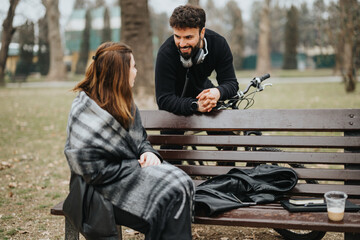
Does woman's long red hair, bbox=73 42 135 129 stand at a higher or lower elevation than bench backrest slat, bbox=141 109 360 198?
higher

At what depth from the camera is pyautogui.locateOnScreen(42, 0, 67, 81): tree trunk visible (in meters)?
28.8

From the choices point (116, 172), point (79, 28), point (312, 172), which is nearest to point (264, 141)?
point (312, 172)

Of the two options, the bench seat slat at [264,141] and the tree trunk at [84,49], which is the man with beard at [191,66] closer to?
the bench seat slat at [264,141]

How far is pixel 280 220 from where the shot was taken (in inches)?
101

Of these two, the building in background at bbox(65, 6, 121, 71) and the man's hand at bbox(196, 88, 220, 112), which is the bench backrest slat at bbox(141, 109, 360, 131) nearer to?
the man's hand at bbox(196, 88, 220, 112)

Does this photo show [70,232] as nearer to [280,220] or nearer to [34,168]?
[280,220]

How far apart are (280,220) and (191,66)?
64.5 inches

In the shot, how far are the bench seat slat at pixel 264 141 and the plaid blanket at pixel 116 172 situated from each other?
81cm

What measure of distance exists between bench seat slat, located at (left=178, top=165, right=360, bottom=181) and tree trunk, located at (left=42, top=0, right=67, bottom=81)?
27.0 meters

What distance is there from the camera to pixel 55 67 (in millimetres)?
30750

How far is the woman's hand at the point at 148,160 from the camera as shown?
2795 mm

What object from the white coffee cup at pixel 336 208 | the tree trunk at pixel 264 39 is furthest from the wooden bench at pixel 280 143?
the tree trunk at pixel 264 39

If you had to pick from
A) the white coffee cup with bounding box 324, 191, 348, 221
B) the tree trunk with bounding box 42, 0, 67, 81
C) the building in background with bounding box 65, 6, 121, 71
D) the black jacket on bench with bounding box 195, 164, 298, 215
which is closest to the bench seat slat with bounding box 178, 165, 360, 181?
the black jacket on bench with bounding box 195, 164, 298, 215

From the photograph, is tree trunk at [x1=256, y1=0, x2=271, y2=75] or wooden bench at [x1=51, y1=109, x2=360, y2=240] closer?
wooden bench at [x1=51, y1=109, x2=360, y2=240]
